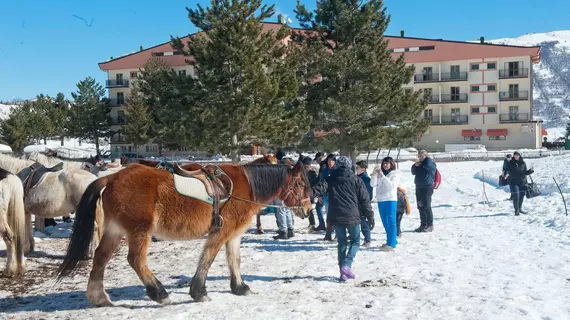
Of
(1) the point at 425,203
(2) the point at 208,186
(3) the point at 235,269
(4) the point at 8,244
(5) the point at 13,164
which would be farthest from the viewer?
(1) the point at 425,203

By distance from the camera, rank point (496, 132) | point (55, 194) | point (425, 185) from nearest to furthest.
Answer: point (55, 194), point (425, 185), point (496, 132)

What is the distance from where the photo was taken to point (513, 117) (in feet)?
182

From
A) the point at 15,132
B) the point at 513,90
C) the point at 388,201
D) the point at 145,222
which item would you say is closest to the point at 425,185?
the point at 388,201

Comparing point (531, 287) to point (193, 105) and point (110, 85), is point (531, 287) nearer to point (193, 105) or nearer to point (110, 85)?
point (193, 105)

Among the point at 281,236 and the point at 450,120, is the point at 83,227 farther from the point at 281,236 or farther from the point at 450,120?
the point at 450,120

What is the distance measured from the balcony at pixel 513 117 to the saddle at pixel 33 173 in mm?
55643

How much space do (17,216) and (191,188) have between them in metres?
3.46

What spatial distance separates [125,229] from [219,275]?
2.05 meters

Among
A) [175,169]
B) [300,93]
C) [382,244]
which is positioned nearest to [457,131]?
[300,93]

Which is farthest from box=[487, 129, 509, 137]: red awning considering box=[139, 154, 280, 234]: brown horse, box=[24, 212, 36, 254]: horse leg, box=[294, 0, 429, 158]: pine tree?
box=[24, 212, 36, 254]: horse leg

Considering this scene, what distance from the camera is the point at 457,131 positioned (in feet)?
188

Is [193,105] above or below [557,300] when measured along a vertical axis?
above

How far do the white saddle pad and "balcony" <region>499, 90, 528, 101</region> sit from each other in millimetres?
57192

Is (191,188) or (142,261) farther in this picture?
(191,188)
